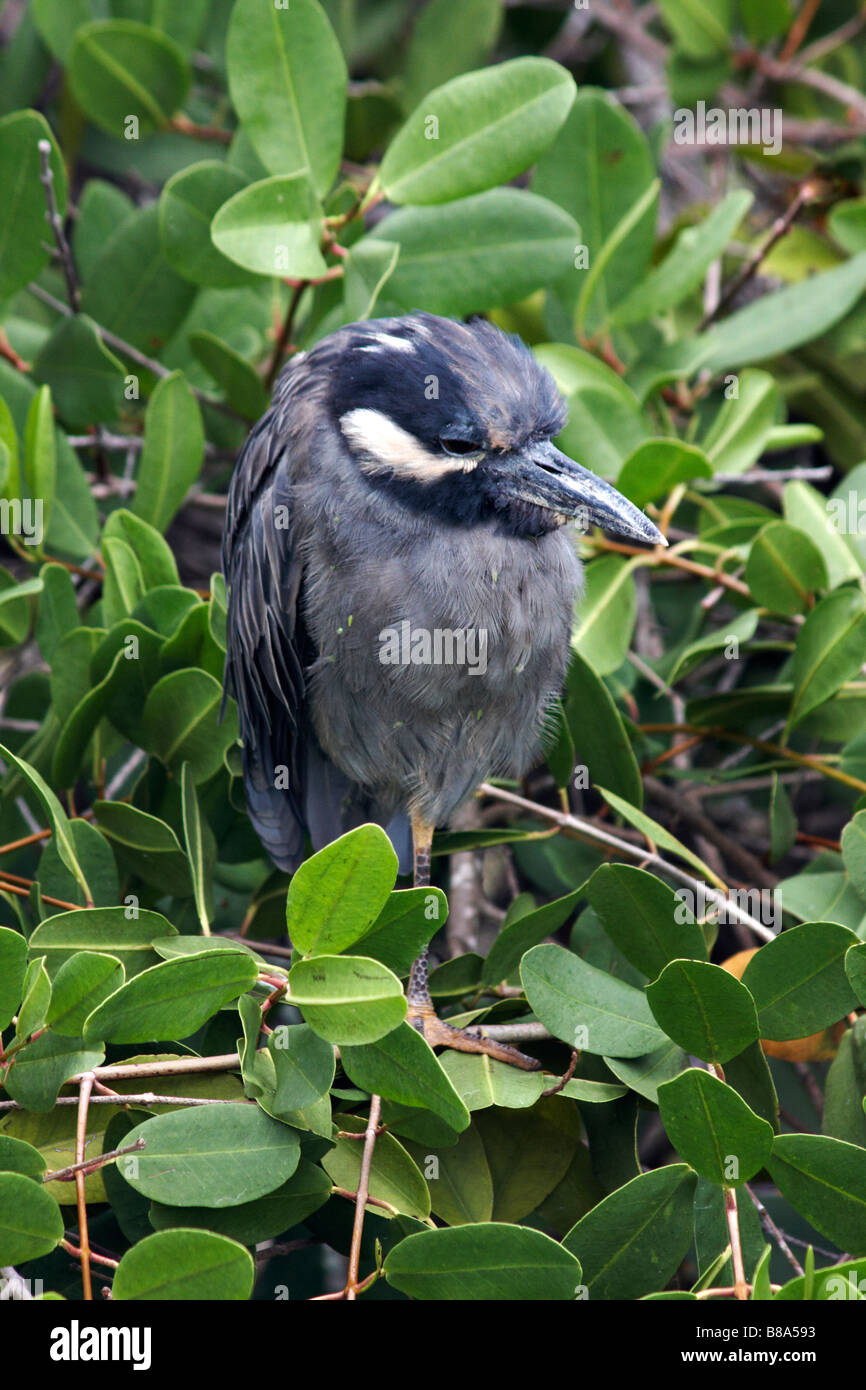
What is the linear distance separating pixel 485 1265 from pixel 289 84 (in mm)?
2179

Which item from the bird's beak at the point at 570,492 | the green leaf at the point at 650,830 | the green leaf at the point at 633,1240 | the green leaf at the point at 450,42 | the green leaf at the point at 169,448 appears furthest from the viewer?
the green leaf at the point at 450,42

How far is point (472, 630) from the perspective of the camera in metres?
2.38

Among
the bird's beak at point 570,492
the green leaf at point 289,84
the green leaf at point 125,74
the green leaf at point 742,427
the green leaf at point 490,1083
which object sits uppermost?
the green leaf at point 125,74

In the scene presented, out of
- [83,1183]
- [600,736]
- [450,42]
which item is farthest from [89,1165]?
[450,42]

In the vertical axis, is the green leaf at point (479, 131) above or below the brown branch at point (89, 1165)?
above

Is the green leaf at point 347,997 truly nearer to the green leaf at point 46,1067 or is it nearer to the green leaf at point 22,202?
the green leaf at point 46,1067

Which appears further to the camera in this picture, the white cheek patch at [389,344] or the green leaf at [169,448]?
the green leaf at [169,448]

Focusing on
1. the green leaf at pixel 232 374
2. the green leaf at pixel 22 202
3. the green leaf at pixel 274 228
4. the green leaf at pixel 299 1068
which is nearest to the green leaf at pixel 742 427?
the green leaf at pixel 274 228

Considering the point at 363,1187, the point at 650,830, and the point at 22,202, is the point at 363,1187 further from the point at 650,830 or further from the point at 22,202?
the point at 22,202

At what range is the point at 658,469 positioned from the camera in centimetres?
243

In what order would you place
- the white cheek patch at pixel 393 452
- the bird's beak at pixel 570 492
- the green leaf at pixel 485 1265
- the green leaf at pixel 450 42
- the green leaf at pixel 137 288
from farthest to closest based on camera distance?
the green leaf at pixel 450 42, the green leaf at pixel 137 288, the white cheek patch at pixel 393 452, the bird's beak at pixel 570 492, the green leaf at pixel 485 1265

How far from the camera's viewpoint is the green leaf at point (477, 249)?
Answer: 2.53 metres

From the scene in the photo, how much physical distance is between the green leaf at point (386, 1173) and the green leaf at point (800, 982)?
1.78 feet

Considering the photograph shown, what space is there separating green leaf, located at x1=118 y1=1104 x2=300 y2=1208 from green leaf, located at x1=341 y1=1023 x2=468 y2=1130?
0.47ft
